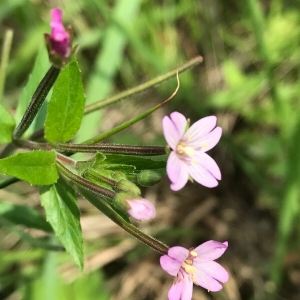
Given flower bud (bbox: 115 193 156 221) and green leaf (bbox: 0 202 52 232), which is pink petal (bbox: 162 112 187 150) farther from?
green leaf (bbox: 0 202 52 232)

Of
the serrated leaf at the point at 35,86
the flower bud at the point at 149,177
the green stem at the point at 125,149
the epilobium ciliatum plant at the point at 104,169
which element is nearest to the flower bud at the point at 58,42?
the epilobium ciliatum plant at the point at 104,169

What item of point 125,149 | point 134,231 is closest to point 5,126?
point 125,149

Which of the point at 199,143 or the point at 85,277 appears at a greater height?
Result: the point at 199,143

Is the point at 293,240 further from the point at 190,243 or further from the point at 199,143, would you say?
the point at 199,143

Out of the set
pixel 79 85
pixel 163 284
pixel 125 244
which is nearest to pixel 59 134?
pixel 79 85

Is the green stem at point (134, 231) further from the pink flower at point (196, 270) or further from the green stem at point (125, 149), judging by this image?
the green stem at point (125, 149)

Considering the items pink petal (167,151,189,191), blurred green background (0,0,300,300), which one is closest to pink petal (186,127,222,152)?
pink petal (167,151,189,191)
